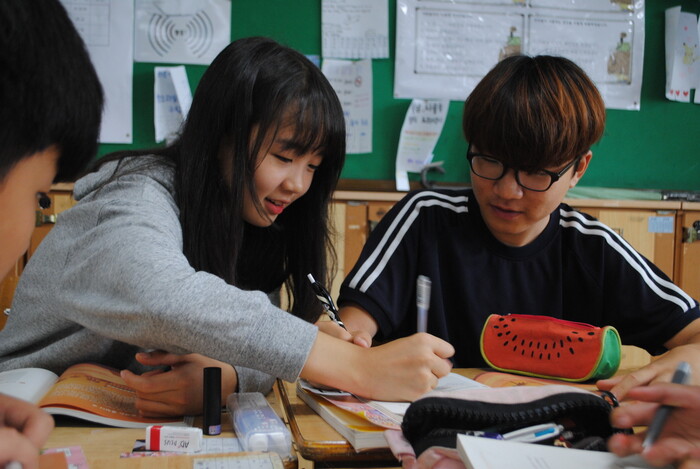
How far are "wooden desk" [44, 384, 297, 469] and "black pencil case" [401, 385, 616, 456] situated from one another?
0.14 metres

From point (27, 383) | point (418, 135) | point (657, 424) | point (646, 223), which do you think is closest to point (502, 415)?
point (657, 424)

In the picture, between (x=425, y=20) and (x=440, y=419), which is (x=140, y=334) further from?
(x=425, y=20)

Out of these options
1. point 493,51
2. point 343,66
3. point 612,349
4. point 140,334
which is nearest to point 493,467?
point 140,334

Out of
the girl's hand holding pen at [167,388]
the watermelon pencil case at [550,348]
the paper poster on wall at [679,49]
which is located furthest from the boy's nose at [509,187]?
the paper poster on wall at [679,49]

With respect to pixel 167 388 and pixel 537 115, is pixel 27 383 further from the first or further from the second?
pixel 537 115

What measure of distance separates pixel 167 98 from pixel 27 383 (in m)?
2.13

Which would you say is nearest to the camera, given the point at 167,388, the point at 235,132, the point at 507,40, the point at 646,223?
the point at 167,388

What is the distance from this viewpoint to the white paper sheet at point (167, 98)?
2.76 meters

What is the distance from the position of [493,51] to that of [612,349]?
226 cm

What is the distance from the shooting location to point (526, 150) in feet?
3.80

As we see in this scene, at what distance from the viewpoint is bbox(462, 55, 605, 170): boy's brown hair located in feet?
3.79

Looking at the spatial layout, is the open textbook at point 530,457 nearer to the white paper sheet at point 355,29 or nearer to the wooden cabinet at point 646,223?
the wooden cabinet at point 646,223

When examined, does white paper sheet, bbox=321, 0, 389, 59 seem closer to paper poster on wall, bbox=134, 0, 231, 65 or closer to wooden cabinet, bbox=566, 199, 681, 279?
paper poster on wall, bbox=134, 0, 231, 65

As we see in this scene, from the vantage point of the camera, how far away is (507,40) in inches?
118
